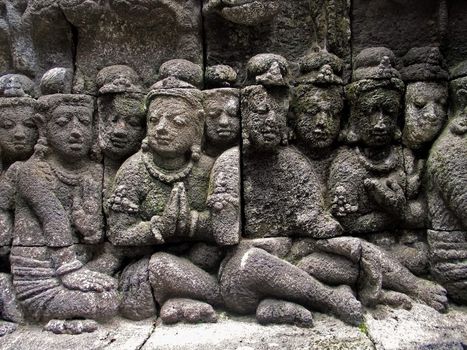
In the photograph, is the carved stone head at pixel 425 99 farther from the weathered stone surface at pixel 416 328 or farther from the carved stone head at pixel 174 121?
the carved stone head at pixel 174 121

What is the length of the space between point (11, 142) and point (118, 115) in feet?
2.95

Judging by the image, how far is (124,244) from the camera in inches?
133

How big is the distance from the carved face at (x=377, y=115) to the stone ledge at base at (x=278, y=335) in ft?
4.21

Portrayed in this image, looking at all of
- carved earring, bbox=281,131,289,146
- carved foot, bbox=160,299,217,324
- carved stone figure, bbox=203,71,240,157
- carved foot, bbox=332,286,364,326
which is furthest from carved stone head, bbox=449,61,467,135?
carved foot, bbox=160,299,217,324

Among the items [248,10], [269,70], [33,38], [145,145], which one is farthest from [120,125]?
[248,10]

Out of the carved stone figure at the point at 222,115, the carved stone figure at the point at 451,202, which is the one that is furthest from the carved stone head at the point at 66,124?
the carved stone figure at the point at 451,202

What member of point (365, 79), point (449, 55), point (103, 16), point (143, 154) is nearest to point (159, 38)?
point (103, 16)

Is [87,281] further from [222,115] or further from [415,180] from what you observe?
[415,180]

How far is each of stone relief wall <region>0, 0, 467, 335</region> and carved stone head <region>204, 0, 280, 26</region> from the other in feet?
0.05

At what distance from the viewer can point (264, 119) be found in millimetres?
3352

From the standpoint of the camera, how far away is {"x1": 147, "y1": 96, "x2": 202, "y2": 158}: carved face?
335 cm

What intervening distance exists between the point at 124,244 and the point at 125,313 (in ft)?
1.69

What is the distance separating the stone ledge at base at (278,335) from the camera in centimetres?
290

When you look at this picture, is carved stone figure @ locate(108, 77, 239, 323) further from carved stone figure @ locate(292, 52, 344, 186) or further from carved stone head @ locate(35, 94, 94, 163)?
carved stone figure @ locate(292, 52, 344, 186)
